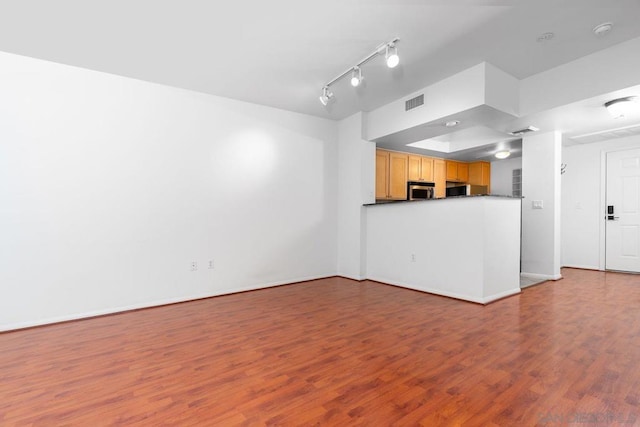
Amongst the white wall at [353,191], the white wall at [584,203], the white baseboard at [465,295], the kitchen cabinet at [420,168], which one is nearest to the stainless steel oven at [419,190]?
the kitchen cabinet at [420,168]

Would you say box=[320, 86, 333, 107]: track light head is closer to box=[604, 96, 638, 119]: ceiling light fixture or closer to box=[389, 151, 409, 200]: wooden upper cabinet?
box=[389, 151, 409, 200]: wooden upper cabinet

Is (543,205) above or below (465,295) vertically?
above

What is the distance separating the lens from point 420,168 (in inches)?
261

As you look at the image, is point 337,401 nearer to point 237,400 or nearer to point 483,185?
point 237,400

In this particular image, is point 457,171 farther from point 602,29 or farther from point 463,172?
point 602,29

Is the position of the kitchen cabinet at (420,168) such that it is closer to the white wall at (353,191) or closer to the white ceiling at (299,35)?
the white wall at (353,191)

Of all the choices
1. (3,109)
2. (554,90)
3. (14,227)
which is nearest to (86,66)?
(3,109)

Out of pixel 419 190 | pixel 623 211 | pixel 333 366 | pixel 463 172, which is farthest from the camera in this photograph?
pixel 463 172

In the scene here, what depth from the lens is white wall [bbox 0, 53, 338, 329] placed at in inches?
121

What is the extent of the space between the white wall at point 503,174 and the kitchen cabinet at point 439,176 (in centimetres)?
148

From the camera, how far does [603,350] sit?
239 centimetres

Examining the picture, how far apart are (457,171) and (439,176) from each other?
2.62 feet

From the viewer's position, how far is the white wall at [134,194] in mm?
3074

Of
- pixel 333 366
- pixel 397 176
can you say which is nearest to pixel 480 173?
pixel 397 176
